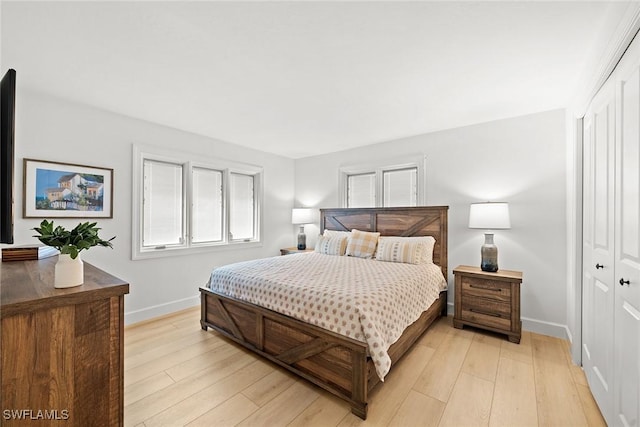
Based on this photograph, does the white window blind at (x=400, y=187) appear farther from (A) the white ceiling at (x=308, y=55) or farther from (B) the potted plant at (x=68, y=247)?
(B) the potted plant at (x=68, y=247)

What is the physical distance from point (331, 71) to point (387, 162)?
2186 mm

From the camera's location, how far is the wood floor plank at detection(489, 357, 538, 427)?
168cm

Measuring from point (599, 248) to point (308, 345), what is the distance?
217cm

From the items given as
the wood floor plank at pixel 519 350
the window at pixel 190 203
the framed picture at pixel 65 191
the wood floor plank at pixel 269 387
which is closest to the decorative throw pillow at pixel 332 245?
the window at pixel 190 203

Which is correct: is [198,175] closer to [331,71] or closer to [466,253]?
[331,71]

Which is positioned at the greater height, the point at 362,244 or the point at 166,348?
the point at 362,244

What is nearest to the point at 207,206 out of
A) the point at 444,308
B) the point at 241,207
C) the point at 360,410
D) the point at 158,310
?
the point at 241,207

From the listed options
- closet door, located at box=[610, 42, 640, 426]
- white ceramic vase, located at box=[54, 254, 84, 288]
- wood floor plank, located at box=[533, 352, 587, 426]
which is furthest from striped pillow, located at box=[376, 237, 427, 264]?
white ceramic vase, located at box=[54, 254, 84, 288]

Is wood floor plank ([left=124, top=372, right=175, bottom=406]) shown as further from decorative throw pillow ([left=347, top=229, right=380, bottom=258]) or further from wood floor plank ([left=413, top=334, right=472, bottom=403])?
decorative throw pillow ([left=347, top=229, right=380, bottom=258])

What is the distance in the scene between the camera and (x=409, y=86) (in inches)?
94.0

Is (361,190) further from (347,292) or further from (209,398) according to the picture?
(209,398)

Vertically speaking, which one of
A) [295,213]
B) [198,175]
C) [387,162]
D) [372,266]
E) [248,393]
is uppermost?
[387,162]

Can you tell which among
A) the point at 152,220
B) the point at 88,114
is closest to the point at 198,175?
the point at 152,220

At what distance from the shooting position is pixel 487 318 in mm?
2816
